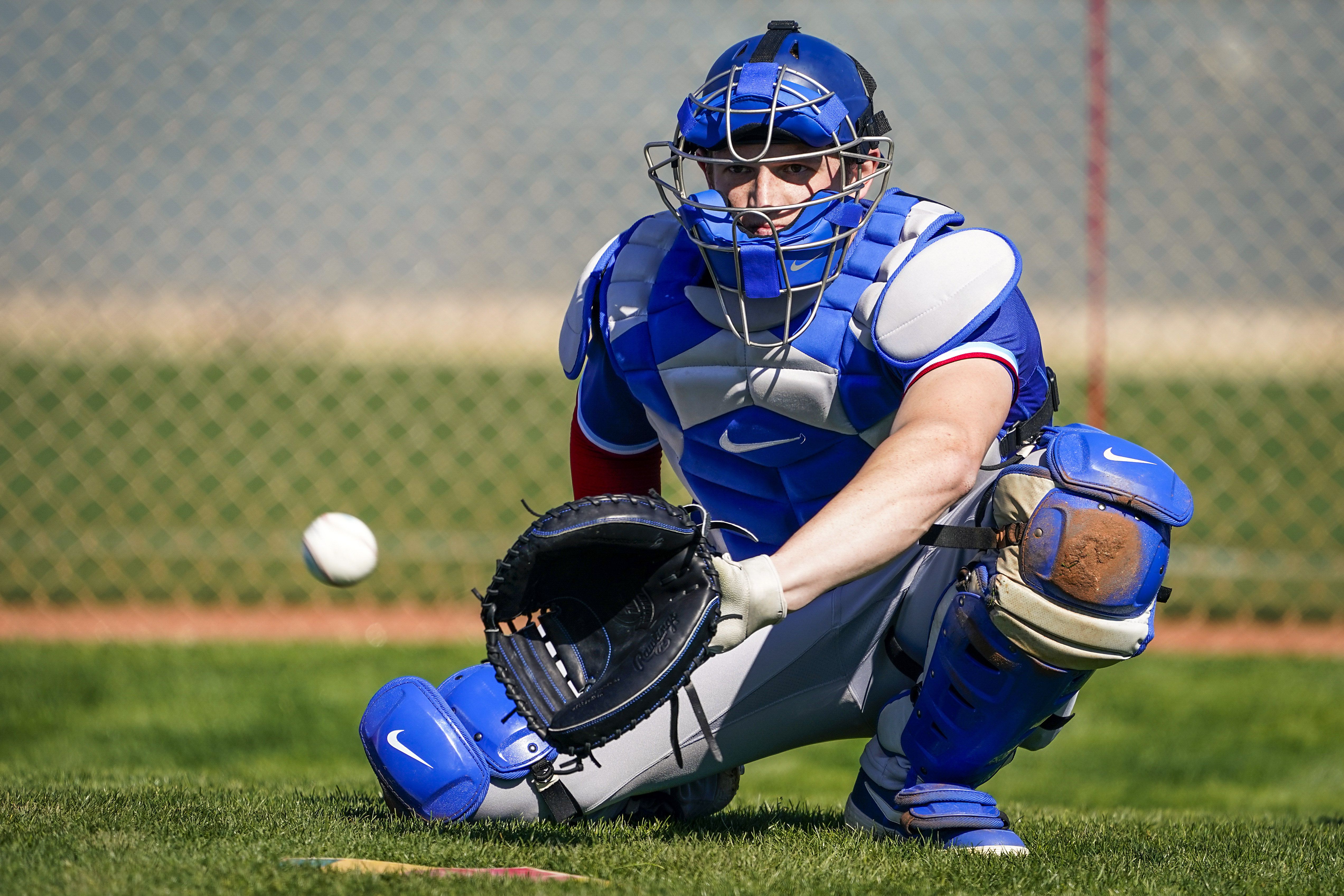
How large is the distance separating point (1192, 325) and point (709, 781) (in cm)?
978

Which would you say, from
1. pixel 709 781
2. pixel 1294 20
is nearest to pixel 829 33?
pixel 1294 20

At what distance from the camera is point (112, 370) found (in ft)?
48.5

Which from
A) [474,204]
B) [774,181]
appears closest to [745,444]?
[774,181]

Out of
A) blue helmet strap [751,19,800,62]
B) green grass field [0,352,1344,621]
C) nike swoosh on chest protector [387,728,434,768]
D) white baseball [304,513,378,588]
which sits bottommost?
green grass field [0,352,1344,621]

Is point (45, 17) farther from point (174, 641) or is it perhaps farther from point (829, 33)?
point (829, 33)

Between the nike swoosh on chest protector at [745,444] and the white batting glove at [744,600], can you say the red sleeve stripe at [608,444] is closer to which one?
the nike swoosh on chest protector at [745,444]

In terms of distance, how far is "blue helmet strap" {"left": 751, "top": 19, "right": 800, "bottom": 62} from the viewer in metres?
2.45

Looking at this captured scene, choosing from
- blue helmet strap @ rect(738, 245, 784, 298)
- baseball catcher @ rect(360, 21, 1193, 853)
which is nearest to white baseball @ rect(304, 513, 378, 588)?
baseball catcher @ rect(360, 21, 1193, 853)

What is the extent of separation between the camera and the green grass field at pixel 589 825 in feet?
6.42

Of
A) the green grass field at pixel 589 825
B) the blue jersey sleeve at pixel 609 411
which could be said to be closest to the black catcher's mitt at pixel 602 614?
the green grass field at pixel 589 825

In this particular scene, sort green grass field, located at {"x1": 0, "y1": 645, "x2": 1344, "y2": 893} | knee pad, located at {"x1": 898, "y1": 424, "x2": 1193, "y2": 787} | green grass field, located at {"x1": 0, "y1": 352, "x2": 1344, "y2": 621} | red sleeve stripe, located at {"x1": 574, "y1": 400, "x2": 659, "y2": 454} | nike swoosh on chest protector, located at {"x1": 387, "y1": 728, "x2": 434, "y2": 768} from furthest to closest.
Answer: green grass field, located at {"x1": 0, "y1": 352, "x2": 1344, "y2": 621} → red sleeve stripe, located at {"x1": 574, "y1": 400, "x2": 659, "y2": 454} → nike swoosh on chest protector, located at {"x1": 387, "y1": 728, "x2": 434, "y2": 768} → knee pad, located at {"x1": 898, "y1": 424, "x2": 1193, "y2": 787} → green grass field, located at {"x1": 0, "y1": 645, "x2": 1344, "y2": 893}

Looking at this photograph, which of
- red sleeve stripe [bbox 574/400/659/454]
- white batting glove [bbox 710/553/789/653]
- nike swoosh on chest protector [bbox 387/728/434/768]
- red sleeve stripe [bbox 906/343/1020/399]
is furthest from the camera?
red sleeve stripe [bbox 574/400/659/454]

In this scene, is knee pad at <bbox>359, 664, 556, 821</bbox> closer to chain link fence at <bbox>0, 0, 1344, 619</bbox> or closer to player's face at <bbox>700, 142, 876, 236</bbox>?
player's face at <bbox>700, 142, 876, 236</bbox>

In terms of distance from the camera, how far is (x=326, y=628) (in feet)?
19.7
